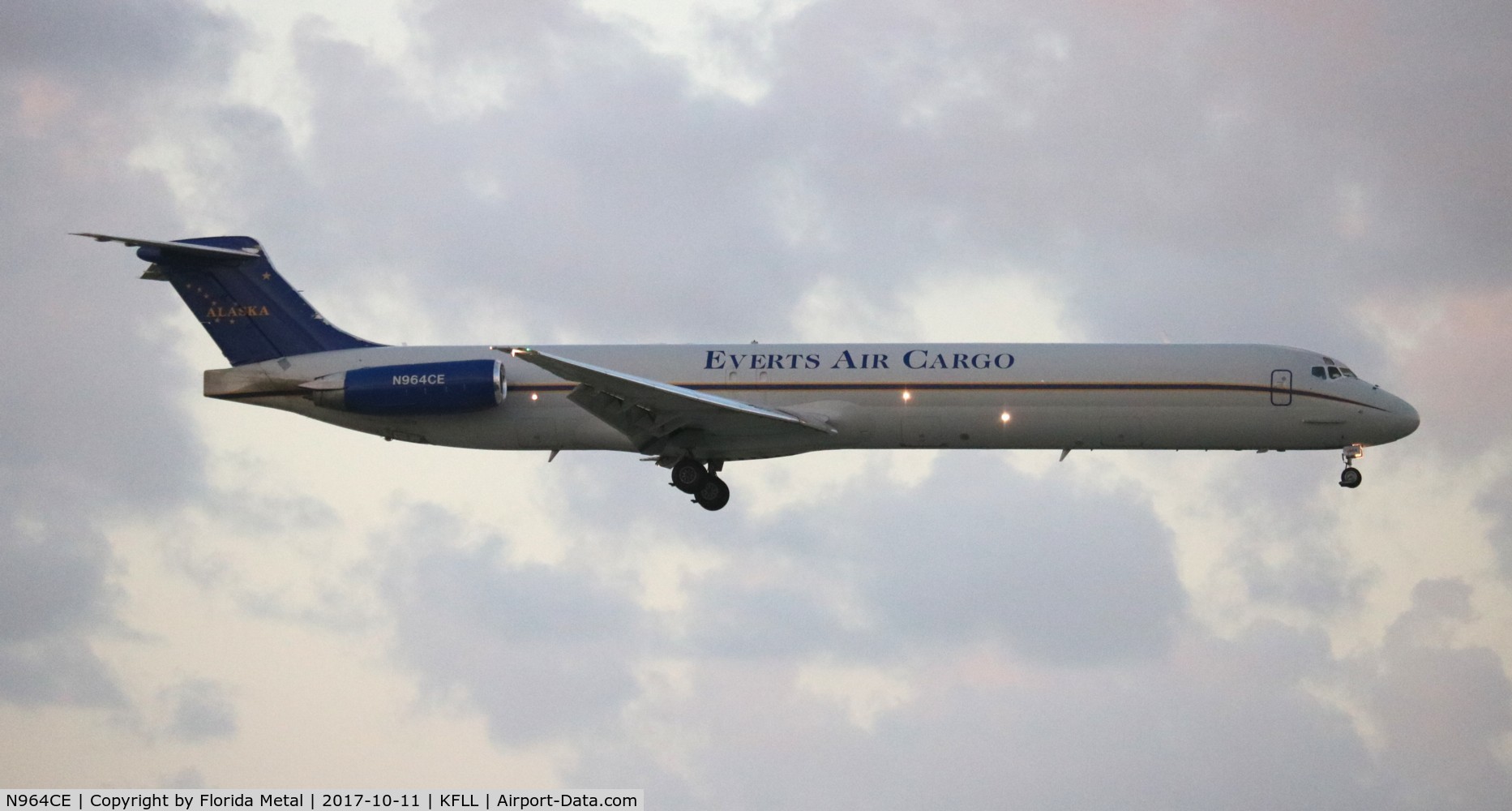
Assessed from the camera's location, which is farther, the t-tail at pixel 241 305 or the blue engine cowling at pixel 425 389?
the t-tail at pixel 241 305

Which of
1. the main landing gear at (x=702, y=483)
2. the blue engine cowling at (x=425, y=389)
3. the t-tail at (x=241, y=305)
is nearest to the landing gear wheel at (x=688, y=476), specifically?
the main landing gear at (x=702, y=483)

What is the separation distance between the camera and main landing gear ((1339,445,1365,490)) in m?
40.0

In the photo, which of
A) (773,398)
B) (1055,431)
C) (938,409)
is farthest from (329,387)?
(1055,431)

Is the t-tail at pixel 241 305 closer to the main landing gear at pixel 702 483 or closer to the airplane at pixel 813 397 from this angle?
the airplane at pixel 813 397

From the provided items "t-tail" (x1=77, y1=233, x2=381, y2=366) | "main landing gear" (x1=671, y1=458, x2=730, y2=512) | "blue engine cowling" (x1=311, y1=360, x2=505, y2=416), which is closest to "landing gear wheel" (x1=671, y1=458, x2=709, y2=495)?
"main landing gear" (x1=671, y1=458, x2=730, y2=512)

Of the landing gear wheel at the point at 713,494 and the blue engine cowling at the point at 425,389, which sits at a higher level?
the blue engine cowling at the point at 425,389

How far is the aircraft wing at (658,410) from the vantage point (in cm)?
3734

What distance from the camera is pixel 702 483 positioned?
134 ft

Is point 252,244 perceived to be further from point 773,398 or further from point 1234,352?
point 1234,352

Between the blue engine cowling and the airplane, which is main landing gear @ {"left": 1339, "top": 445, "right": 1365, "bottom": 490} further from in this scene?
the blue engine cowling

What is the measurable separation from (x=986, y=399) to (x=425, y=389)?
12.0 metres

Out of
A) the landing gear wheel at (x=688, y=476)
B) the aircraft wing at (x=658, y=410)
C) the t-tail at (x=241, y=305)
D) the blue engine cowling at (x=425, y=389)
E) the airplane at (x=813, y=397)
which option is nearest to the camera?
the aircraft wing at (x=658, y=410)

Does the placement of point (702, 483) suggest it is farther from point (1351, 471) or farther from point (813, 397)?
point (1351, 471)

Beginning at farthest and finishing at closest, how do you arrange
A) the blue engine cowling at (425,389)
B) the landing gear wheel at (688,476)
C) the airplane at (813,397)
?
the landing gear wheel at (688,476), the blue engine cowling at (425,389), the airplane at (813,397)
